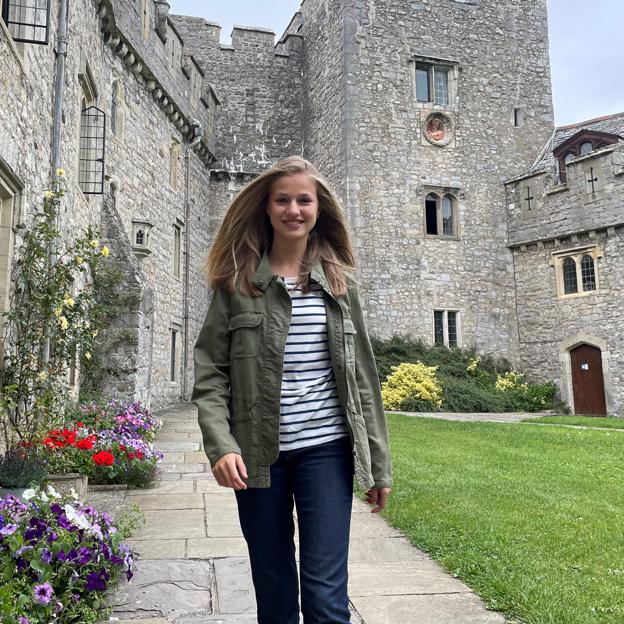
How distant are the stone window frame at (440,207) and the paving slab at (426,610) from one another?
52.7 feet

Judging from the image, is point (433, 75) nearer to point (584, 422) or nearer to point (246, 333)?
point (584, 422)

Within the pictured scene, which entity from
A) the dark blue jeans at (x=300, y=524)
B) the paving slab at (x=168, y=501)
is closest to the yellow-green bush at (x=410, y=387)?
the paving slab at (x=168, y=501)

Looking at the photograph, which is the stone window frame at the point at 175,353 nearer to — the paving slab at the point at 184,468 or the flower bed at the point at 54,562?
the paving slab at the point at 184,468

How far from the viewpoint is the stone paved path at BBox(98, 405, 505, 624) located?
298cm

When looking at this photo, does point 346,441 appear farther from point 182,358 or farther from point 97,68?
point 182,358

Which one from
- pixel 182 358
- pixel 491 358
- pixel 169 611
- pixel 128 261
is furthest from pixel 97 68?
pixel 491 358

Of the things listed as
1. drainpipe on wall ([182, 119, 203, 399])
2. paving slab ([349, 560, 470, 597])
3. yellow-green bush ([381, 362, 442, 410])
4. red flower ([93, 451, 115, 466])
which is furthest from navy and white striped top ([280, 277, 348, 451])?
drainpipe on wall ([182, 119, 203, 399])

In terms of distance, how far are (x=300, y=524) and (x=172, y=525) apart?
3129mm

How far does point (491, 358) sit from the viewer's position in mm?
18453

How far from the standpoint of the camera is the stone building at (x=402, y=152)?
16.8m

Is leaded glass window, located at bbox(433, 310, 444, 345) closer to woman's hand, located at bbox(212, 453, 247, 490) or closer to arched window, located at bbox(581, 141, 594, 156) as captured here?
arched window, located at bbox(581, 141, 594, 156)

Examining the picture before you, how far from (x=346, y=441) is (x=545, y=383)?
57.0ft

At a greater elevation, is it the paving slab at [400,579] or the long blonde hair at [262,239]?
the long blonde hair at [262,239]

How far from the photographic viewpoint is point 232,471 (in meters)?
1.73
